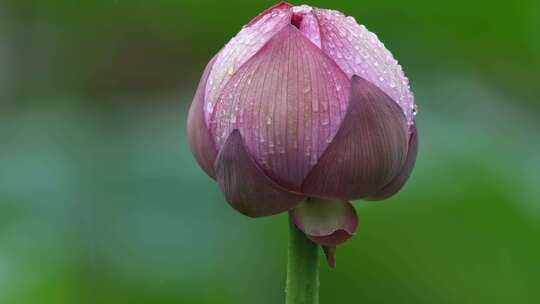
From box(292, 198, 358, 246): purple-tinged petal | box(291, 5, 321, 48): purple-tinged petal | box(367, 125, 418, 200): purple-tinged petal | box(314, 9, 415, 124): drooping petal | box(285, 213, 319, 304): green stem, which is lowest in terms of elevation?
box(285, 213, 319, 304): green stem

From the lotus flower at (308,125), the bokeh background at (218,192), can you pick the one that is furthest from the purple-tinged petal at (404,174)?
the bokeh background at (218,192)

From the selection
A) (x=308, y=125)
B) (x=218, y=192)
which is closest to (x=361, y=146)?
(x=308, y=125)

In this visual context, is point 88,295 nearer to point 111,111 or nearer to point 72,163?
point 72,163

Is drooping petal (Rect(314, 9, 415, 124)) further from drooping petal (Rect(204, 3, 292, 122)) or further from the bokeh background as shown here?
the bokeh background

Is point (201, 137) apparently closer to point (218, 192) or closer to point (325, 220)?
point (325, 220)

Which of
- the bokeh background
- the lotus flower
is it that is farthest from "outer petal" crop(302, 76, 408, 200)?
the bokeh background

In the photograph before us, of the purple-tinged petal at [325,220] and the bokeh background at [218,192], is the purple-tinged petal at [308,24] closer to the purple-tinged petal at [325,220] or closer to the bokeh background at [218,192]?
the purple-tinged petal at [325,220]

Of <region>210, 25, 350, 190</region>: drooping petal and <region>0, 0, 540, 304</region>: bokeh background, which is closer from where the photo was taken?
<region>210, 25, 350, 190</region>: drooping petal

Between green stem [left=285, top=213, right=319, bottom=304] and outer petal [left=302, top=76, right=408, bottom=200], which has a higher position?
outer petal [left=302, top=76, right=408, bottom=200]
